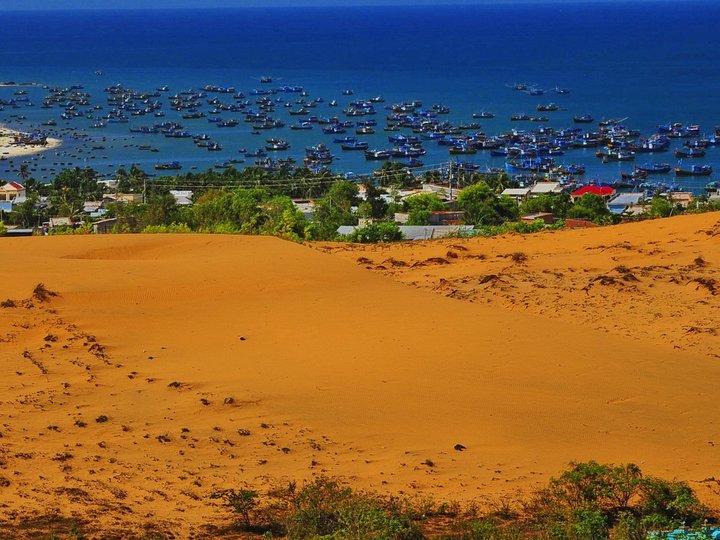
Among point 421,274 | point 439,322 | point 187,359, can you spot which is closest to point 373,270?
point 421,274

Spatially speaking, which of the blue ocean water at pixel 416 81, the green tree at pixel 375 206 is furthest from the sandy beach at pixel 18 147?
the green tree at pixel 375 206

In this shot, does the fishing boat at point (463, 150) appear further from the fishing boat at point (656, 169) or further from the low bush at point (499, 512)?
the low bush at point (499, 512)

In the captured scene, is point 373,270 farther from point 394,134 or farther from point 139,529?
point 394,134

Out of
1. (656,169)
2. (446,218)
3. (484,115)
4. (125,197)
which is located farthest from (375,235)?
(484,115)

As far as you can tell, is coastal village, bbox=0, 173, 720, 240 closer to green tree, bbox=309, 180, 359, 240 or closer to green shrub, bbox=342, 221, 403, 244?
green tree, bbox=309, 180, 359, 240

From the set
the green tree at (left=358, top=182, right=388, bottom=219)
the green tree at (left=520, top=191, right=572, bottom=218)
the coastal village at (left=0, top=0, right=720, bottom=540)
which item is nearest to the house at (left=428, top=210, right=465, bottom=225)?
the green tree at (left=520, top=191, right=572, bottom=218)

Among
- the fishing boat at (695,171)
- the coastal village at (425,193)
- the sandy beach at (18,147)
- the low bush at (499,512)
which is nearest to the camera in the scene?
the low bush at (499,512)
